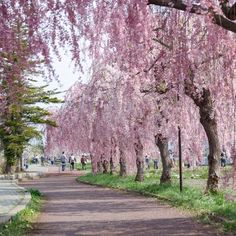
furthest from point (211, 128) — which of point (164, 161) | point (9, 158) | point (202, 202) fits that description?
point (9, 158)

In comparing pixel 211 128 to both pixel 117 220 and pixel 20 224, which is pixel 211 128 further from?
pixel 20 224

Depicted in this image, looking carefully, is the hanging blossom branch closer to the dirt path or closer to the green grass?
the dirt path

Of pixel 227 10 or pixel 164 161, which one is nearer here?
pixel 227 10

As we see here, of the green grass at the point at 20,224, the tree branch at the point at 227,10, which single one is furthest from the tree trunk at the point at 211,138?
the tree branch at the point at 227,10

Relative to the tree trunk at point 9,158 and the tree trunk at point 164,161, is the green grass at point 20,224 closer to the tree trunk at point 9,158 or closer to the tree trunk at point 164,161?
the tree trunk at point 164,161

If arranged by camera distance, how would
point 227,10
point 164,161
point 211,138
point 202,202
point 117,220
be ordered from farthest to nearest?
point 164,161 < point 211,138 < point 202,202 < point 117,220 < point 227,10

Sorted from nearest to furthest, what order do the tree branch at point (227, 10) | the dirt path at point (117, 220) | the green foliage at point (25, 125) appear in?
the tree branch at point (227, 10) → the dirt path at point (117, 220) → the green foliage at point (25, 125)

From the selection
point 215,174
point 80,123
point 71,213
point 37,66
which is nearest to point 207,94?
point 215,174

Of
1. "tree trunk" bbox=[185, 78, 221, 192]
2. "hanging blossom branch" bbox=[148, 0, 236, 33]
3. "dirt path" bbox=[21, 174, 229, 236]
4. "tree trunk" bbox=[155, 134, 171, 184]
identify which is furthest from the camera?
"tree trunk" bbox=[155, 134, 171, 184]

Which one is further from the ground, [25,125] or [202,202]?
[25,125]

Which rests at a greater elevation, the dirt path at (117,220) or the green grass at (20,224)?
the green grass at (20,224)

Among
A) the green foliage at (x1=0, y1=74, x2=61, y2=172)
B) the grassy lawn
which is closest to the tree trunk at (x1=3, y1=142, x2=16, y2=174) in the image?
the green foliage at (x1=0, y1=74, x2=61, y2=172)

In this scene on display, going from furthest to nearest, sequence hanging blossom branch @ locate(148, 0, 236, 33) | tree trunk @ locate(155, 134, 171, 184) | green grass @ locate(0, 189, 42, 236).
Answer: tree trunk @ locate(155, 134, 171, 184)
green grass @ locate(0, 189, 42, 236)
hanging blossom branch @ locate(148, 0, 236, 33)

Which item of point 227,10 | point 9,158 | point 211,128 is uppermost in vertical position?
point 227,10
